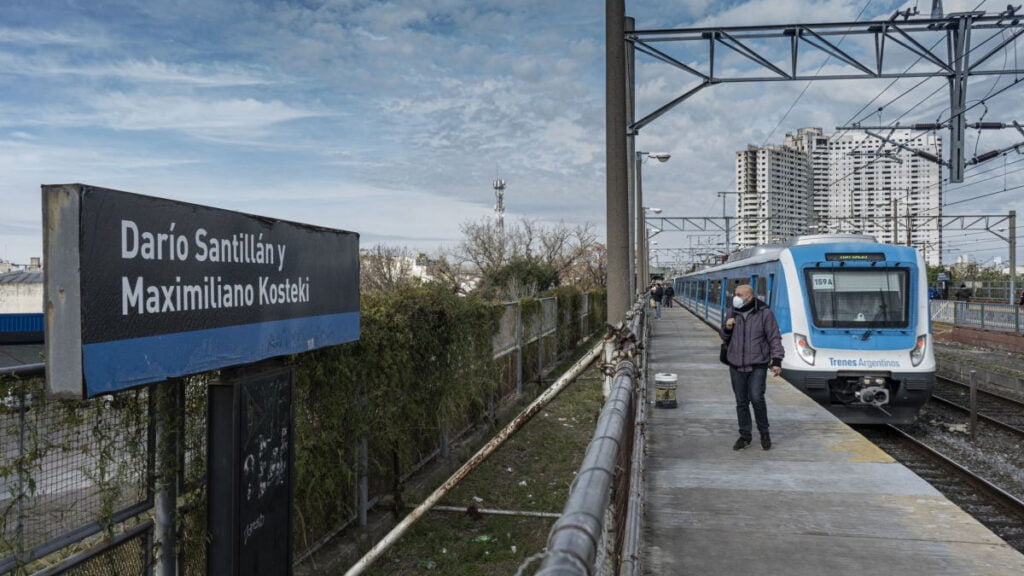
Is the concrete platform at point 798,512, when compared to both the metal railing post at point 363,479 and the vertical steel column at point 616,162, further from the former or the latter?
the metal railing post at point 363,479

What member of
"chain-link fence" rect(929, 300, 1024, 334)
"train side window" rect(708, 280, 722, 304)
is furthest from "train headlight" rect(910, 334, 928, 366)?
"chain-link fence" rect(929, 300, 1024, 334)

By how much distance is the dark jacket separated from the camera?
7637 millimetres

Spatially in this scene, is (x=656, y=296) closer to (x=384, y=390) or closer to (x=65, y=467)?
(x=384, y=390)

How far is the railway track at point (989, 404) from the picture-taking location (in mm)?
13281

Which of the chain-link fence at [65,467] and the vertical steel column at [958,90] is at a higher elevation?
the vertical steel column at [958,90]

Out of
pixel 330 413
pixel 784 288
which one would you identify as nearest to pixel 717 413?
pixel 784 288

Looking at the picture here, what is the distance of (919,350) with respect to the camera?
39.0 feet

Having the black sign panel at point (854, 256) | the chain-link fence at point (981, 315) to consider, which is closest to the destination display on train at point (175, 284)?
the black sign panel at point (854, 256)

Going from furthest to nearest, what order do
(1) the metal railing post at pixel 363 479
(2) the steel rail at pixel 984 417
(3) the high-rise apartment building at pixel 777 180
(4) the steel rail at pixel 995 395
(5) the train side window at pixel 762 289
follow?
(3) the high-rise apartment building at pixel 777 180 → (4) the steel rail at pixel 995 395 → (5) the train side window at pixel 762 289 → (2) the steel rail at pixel 984 417 → (1) the metal railing post at pixel 363 479

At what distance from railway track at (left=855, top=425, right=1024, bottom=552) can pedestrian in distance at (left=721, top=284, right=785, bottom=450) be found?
265 cm

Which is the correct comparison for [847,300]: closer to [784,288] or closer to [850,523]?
[784,288]

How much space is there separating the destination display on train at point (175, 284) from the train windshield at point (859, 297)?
10340mm

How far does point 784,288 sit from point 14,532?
12.2 meters

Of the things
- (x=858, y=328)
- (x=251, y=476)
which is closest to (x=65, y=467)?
(x=251, y=476)
